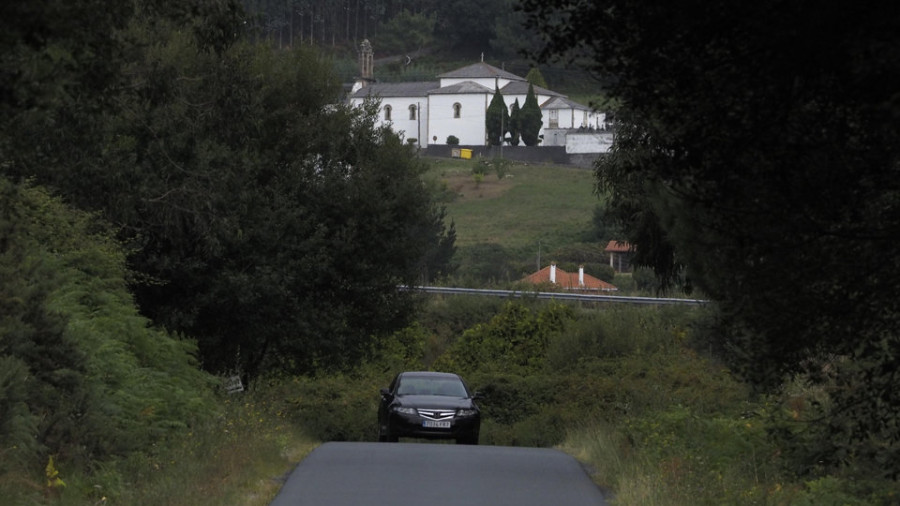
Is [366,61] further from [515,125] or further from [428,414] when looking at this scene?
[428,414]

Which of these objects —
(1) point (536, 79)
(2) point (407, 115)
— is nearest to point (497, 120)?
(2) point (407, 115)

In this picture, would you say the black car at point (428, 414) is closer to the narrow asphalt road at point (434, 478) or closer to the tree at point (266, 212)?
the narrow asphalt road at point (434, 478)

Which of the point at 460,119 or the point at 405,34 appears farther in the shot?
the point at 405,34

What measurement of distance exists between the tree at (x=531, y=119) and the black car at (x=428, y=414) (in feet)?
327

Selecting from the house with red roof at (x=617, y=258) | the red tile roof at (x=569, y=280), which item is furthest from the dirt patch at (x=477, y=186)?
the red tile roof at (x=569, y=280)

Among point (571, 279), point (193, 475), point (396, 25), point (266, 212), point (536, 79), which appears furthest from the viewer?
point (396, 25)

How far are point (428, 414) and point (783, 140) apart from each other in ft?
55.2

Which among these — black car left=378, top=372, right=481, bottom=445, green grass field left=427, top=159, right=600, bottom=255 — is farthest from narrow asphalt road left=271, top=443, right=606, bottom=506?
green grass field left=427, top=159, right=600, bottom=255

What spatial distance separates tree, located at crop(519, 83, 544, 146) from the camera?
407 feet

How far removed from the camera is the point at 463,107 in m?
130

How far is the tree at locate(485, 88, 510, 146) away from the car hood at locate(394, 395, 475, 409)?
332 ft

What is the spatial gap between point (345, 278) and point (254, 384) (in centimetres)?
344

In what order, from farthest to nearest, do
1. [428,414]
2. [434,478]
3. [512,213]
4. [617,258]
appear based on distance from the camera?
[512,213] → [617,258] → [428,414] → [434,478]

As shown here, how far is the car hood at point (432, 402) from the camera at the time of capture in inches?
956
